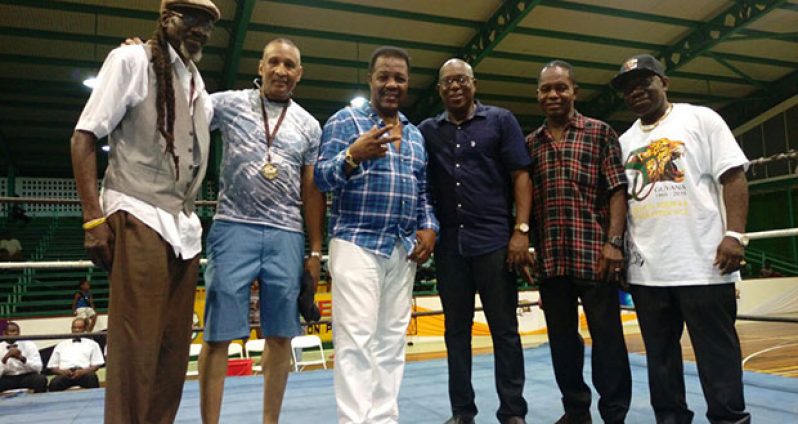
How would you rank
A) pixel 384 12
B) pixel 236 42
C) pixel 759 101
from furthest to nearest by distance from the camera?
pixel 759 101, pixel 384 12, pixel 236 42

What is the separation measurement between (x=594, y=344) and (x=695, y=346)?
332 millimetres

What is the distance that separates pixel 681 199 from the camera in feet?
6.06

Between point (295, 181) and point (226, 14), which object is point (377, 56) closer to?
point (295, 181)

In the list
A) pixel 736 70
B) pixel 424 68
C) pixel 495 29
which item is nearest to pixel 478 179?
pixel 495 29

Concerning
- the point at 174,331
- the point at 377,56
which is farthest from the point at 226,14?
the point at 174,331

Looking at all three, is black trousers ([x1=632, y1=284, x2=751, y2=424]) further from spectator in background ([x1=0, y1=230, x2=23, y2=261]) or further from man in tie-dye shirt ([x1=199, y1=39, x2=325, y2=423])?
spectator in background ([x1=0, y1=230, x2=23, y2=261])

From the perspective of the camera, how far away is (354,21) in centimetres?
880

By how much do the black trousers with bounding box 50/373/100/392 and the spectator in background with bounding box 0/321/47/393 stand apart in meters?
0.13

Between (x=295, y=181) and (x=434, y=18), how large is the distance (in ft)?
25.3

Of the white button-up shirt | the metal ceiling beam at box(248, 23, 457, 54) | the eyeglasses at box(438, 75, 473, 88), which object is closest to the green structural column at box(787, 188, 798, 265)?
the metal ceiling beam at box(248, 23, 457, 54)

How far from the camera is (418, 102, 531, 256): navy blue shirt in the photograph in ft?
6.59

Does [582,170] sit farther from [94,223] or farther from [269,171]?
[94,223]

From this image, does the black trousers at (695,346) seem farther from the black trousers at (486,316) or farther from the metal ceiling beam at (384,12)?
the metal ceiling beam at (384,12)

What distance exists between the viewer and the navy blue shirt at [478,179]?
2.01m
